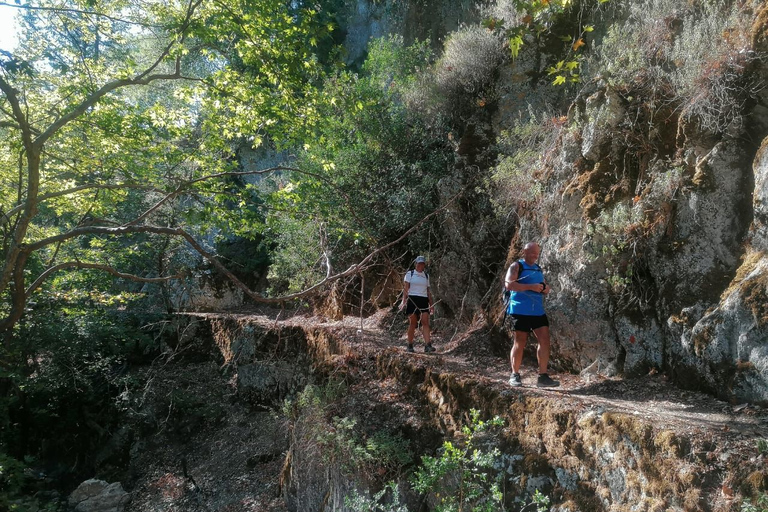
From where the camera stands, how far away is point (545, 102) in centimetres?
761

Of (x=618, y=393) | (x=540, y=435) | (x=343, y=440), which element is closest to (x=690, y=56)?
(x=618, y=393)

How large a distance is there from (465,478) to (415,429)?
1860mm

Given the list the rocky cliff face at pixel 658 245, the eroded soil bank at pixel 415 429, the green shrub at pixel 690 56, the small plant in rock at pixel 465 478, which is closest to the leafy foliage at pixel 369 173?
the eroded soil bank at pixel 415 429

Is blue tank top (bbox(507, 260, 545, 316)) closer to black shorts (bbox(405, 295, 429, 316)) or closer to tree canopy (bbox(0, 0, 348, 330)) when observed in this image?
black shorts (bbox(405, 295, 429, 316))

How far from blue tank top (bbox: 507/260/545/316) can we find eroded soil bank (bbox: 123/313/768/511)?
0.82 metres

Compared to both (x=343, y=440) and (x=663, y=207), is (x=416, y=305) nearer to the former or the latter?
(x=343, y=440)

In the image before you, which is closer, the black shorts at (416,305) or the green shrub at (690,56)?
the green shrub at (690,56)

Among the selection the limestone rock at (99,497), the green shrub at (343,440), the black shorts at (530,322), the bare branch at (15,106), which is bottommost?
the limestone rock at (99,497)

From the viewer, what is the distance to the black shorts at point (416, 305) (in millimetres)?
6921

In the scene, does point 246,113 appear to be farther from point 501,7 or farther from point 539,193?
point 501,7

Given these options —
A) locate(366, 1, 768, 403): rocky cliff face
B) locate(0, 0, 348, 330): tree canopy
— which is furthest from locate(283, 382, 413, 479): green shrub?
locate(0, 0, 348, 330): tree canopy

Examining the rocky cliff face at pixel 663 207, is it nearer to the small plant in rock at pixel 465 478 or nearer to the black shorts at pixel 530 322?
the black shorts at pixel 530 322

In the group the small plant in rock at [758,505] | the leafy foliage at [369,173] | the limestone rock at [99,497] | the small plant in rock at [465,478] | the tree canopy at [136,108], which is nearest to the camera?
the small plant in rock at [758,505]

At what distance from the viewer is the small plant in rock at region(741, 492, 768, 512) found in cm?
257
